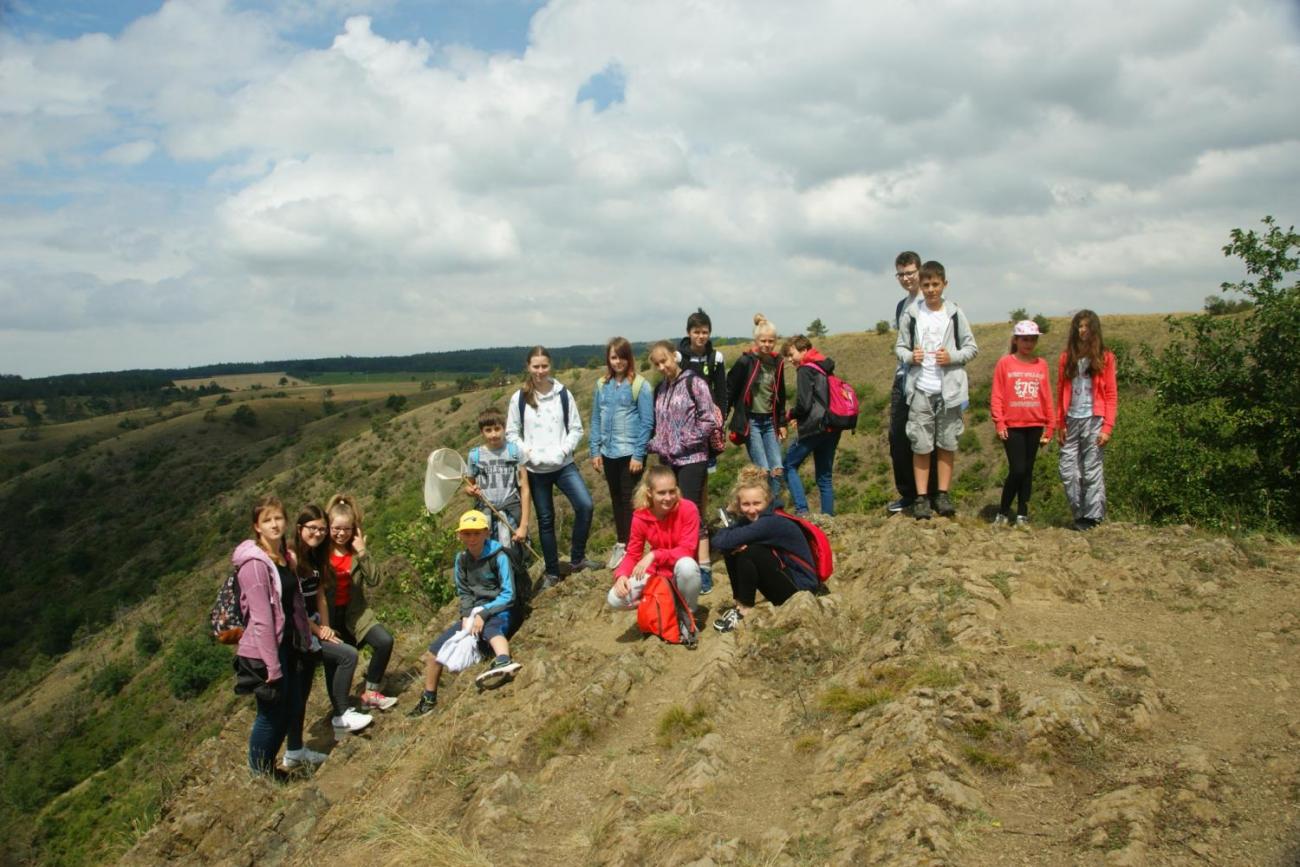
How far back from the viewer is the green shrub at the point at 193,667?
147ft

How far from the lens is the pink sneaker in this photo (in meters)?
6.68

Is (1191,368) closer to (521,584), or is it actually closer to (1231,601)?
(1231,601)

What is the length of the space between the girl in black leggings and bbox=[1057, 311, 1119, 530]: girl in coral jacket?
3043 millimetres

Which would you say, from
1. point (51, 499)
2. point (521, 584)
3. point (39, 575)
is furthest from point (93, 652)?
point (521, 584)

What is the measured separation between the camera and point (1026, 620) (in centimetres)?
507

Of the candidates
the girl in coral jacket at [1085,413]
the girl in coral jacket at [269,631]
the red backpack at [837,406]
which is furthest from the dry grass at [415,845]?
the girl in coral jacket at [1085,413]

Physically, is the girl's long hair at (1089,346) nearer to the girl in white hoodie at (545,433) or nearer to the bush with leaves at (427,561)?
the girl in white hoodie at (545,433)

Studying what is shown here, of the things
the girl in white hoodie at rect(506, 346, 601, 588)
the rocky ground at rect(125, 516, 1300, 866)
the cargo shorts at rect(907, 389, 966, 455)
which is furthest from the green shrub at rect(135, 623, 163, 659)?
the cargo shorts at rect(907, 389, 966, 455)

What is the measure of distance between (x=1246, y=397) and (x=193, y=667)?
5033 cm

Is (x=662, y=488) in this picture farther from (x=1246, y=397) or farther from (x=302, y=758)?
(x=1246, y=397)

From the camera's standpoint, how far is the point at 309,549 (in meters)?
6.03

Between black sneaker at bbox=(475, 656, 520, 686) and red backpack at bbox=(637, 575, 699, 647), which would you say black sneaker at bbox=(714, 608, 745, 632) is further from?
black sneaker at bbox=(475, 656, 520, 686)

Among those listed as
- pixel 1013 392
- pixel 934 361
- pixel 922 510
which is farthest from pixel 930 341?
pixel 922 510

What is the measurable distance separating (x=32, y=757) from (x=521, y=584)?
56.3m
